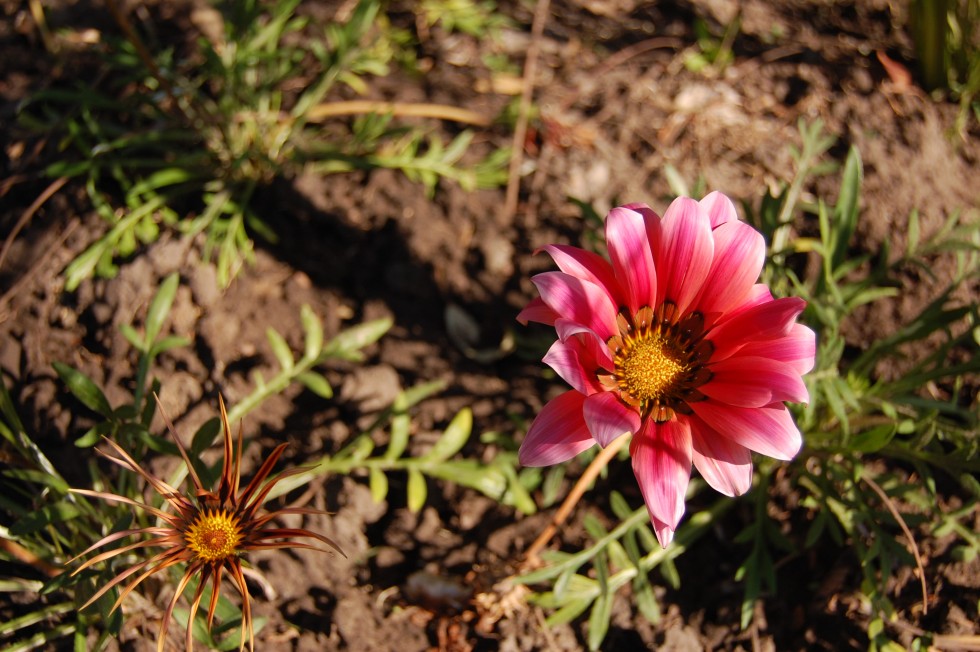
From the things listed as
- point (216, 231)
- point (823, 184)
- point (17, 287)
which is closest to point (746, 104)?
point (823, 184)

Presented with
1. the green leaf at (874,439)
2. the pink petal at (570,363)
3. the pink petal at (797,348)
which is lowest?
the green leaf at (874,439)

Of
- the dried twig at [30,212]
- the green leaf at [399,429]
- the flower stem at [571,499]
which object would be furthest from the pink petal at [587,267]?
the dried twig at [30,212]

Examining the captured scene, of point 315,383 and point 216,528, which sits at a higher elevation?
point 216,528

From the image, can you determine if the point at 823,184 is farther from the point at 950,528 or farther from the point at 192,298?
the point at 192,298

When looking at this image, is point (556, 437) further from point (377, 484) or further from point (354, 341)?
point (354, 341)

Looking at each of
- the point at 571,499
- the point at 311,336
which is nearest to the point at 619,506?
the point at 571,499

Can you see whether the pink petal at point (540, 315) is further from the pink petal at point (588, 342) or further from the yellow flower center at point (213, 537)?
the yellow flower center at point (213, 537)

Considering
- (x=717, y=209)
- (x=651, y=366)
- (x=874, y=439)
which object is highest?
(x=717, y=209)
